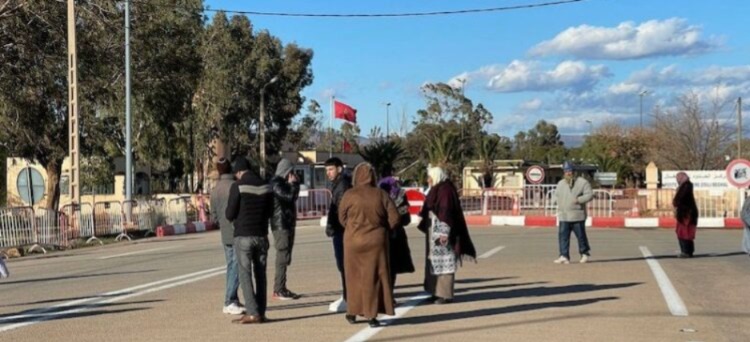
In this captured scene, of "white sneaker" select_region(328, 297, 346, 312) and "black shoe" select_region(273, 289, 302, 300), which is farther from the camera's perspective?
"black shoe" select_region(273, 289, 302, 300)

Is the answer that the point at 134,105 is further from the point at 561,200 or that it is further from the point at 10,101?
the point at 561,200

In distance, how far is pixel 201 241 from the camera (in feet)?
81.5

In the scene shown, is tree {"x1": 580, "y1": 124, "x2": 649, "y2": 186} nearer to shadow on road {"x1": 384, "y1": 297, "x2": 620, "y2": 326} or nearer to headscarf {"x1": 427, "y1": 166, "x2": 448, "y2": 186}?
shadow on road {"x1": 384, "y1": 297, "x2": 620, "y2": 326}

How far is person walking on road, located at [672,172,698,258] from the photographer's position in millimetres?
17156

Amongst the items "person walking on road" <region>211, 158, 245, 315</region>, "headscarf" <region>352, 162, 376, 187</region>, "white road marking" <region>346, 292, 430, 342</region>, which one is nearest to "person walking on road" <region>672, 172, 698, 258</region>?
"white road marking" <region>346, 292, 430, 342</region>

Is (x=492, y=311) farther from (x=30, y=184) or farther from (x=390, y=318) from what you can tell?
(x=30, y=184)

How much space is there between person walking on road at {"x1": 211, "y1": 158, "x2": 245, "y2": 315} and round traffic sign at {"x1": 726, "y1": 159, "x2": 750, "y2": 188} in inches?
806

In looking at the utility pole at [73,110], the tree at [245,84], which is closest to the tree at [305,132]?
the tree at [245,84]

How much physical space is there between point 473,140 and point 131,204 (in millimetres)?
57128

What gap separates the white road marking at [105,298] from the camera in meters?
10.2

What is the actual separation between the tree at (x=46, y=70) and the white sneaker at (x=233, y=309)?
62.1ft

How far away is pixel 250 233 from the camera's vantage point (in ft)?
30.8

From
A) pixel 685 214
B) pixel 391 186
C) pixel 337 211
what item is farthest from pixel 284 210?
pixel 685 214

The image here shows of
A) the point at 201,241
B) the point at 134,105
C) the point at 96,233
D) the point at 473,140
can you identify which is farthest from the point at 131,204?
the point at 473,140
